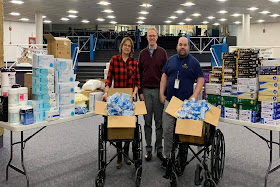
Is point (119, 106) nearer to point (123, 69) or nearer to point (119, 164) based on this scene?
point (123, 69)

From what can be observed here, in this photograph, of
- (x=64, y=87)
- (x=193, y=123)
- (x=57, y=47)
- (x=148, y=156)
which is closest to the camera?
(x=193, y=123)

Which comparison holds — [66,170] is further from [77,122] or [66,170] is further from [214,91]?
[77,122]

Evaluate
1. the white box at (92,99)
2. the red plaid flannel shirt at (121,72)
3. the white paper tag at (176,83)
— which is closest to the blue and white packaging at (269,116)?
the white paper tag at (176,83)

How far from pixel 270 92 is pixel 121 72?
1553mm

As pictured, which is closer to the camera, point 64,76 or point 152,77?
point 64,76

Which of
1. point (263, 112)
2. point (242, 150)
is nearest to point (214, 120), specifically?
point (263, 112)

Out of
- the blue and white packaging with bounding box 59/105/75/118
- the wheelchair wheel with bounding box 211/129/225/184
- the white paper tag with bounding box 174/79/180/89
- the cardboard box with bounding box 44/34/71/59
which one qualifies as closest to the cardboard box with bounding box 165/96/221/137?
the wheelchair wheel with bounding box 211/129/225/184

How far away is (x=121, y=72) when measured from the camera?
3.26 m

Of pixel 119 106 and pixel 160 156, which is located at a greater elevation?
pixel 119 106

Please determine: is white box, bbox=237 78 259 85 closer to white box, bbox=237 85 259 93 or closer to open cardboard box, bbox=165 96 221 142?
white box, bbox=237 85 259 93

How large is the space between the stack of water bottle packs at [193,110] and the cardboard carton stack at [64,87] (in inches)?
43.9

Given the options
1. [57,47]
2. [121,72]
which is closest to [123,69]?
[121,72]

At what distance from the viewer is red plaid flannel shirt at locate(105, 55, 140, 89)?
3.26 metres

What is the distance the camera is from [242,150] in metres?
4.00
